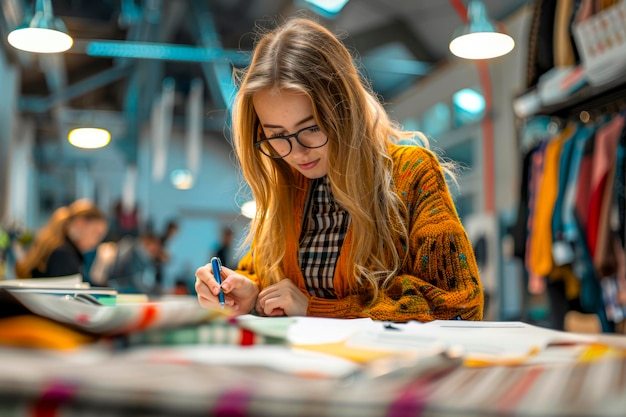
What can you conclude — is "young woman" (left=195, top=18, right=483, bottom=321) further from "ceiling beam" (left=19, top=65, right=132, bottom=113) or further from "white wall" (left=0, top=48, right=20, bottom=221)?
"ceiling beam" (left=19, top=65, right=132, bottom=113)

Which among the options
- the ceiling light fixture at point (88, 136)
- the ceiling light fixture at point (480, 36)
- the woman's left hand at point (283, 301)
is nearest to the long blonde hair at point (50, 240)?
the ceiling light fixture at point (88, 136)

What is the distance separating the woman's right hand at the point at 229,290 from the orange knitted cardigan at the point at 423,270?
12cm

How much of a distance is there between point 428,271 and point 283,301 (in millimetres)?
278

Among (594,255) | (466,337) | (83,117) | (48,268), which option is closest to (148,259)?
(48,268)

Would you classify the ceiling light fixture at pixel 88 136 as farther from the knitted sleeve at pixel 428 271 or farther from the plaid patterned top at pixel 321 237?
the knitted sleeve at pixel 428 271

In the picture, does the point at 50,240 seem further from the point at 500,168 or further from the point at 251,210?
the point at 500,168

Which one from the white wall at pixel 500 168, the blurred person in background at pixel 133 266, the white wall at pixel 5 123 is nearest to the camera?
the white wall at pixel 5 123

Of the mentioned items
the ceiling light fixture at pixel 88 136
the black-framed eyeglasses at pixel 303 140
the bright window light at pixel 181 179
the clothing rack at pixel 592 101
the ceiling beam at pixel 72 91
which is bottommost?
the black-framed eyeglasses at pixel 303 140

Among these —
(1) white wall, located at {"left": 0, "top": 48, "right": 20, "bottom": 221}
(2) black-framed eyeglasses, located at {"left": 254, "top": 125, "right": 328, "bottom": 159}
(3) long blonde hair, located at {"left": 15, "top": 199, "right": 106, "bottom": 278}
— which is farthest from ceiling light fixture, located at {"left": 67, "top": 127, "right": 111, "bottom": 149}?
(2) black-framed eyeglasses, located at {"left": 254, "top": 125, "right": 328, "bottom": 159}

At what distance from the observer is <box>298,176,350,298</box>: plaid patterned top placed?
4.53 ft

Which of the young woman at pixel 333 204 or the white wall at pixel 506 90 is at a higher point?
the white wall at pixel 506 90

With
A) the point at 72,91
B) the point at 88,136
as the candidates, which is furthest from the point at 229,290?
the point at 72,91

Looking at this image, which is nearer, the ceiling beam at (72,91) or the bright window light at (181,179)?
the ceiling beam at (72,91)

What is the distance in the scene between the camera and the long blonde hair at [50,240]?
168 inches
